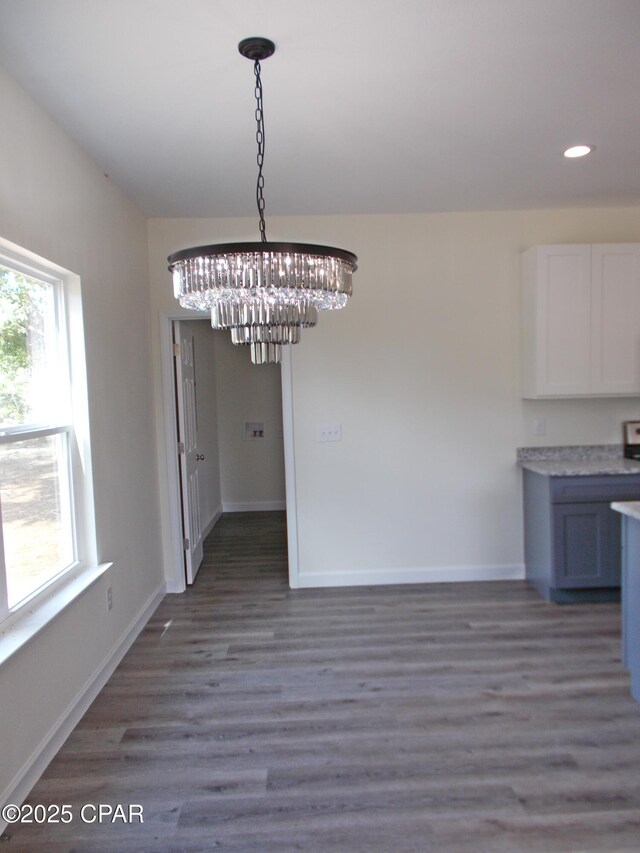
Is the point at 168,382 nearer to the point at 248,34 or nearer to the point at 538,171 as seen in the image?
the point at 248,34

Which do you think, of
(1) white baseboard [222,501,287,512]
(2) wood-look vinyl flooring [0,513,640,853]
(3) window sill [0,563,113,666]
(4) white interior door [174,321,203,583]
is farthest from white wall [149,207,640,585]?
(1) white baseboard [222,501,287,512]

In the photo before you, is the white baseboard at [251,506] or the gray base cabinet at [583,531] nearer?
the gray base cabinet at [583,531]

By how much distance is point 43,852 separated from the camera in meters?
1.74

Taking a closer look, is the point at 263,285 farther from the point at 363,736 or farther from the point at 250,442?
the point at 250,442

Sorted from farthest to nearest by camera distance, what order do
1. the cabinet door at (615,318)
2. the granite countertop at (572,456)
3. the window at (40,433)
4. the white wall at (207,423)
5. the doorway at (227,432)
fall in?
the white wall at (207,423), the doorway at (227,432), the granite countertop at (572,456), the cabinet door at (615,318), the window at (40,433)

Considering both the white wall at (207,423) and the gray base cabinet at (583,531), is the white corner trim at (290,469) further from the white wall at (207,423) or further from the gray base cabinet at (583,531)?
the gray base cabinet at (583,531)

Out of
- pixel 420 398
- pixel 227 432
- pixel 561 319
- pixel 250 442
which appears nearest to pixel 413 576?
pixel 420 398

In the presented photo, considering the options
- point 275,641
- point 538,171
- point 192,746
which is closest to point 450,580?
point 275,641

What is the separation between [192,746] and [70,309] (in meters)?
2.06

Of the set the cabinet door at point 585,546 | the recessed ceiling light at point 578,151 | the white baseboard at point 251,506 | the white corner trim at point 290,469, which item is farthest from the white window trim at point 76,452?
the white baseboard at point 251,506

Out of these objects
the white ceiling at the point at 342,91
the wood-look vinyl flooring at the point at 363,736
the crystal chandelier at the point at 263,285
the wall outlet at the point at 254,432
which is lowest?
the wood-look vinyl flooring at the point at 363,736

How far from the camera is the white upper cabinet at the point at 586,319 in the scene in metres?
3.63

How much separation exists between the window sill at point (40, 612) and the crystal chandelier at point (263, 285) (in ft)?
4.42

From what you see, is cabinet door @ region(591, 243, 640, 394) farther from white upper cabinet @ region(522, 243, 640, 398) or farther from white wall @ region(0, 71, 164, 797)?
white wall @ region(0, 71, 164, 797)
